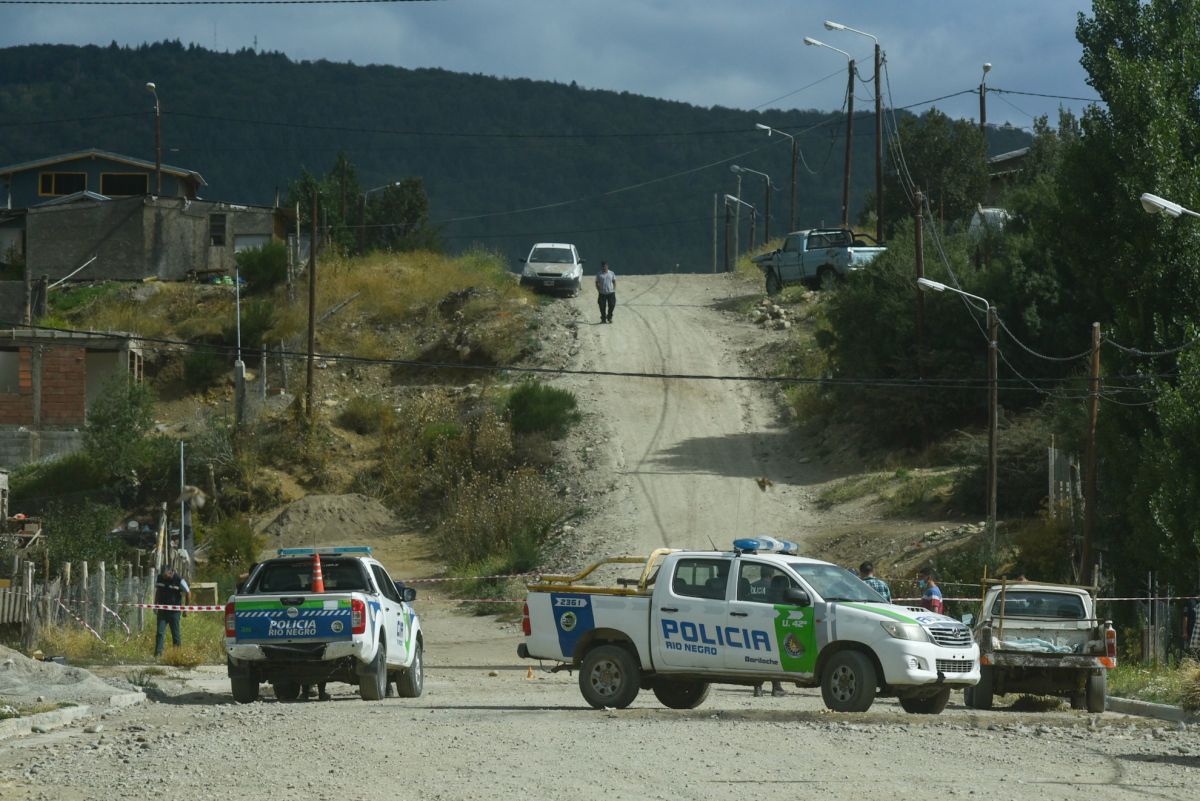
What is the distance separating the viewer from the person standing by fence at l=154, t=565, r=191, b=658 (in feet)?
79.1

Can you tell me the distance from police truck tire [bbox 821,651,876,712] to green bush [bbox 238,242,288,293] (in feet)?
160

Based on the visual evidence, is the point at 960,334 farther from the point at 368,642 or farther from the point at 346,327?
the point at 368,642

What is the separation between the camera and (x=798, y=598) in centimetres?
1667

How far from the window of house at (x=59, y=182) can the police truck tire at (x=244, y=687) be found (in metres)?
64.5

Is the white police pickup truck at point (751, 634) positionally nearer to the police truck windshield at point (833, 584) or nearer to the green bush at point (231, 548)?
the police truck windshield at point (833, 584)

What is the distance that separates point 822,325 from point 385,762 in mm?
41062

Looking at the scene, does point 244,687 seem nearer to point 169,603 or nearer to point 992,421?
point 169,603

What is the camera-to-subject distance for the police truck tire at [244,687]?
1831 cm

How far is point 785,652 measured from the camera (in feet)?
54.9

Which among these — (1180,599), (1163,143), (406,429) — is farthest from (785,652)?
(406,429)

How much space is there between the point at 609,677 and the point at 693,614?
123 centimetres

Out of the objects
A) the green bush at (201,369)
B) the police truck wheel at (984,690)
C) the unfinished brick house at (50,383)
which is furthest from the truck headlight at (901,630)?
the green bush at (201,369)

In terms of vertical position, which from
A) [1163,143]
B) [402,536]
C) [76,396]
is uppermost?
[1163,143]

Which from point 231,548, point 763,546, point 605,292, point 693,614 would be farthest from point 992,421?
point 605,292
